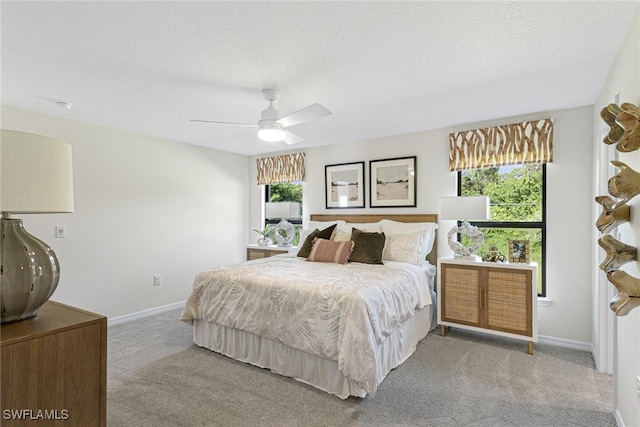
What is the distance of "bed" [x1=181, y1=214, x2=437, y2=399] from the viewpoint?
2.28 meters

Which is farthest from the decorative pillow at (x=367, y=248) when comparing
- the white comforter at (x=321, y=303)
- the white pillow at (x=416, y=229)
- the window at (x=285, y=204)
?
the window at (x=285, y=204)

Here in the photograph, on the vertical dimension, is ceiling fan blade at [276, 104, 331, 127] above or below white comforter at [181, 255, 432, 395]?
above

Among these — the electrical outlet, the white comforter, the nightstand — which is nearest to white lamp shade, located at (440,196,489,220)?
the white comforter

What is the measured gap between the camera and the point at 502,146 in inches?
140

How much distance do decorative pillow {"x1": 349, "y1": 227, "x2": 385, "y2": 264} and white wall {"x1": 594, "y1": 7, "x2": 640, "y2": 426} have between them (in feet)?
6.45

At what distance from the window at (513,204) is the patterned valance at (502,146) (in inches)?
5.9

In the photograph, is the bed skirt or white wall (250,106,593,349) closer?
the bed skirt

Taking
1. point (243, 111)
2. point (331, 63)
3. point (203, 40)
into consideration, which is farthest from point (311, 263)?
point (203, 40)

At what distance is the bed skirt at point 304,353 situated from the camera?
239 centimetres

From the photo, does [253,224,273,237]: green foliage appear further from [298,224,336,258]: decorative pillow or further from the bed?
the bed

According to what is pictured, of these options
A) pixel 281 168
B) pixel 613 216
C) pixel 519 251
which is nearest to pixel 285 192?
pixel 281 168

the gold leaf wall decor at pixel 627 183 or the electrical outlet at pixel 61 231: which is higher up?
the gold leaf wall decor at pixel 627 183

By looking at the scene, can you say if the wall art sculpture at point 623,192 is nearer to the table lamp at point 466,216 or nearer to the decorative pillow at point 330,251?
the table lamp at point 466,216

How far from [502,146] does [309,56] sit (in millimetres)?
2509
